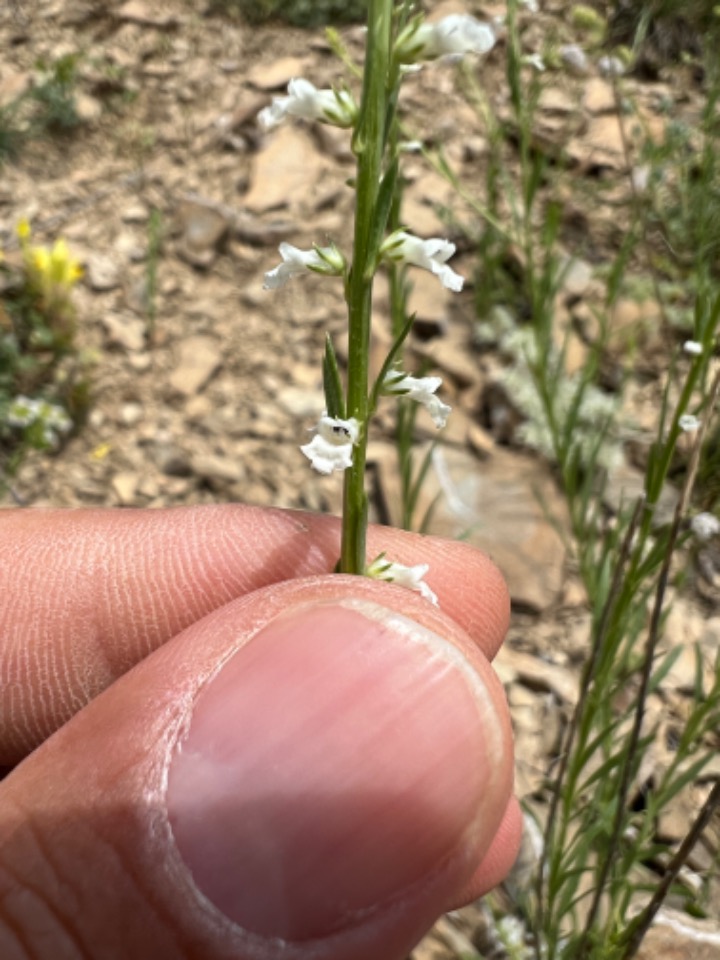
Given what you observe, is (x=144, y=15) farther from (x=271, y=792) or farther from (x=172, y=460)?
(x=271, y=792)

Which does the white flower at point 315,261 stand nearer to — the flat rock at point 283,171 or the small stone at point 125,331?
the small stone at point 125,331

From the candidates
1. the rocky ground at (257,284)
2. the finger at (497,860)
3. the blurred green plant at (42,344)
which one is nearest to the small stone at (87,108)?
the rocky ground at (257,284)

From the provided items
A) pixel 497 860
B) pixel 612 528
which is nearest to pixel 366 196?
pixel 497 860

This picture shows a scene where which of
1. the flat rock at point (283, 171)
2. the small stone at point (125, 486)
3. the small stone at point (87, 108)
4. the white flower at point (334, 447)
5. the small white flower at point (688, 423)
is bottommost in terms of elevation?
the small stone at point (125, 486)

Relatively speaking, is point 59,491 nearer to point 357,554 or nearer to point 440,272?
point 357,554

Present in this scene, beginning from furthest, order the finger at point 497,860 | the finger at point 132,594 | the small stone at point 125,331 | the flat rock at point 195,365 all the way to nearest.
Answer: the small stone at point 125,331, the flat rock at point 195,365, the finger at point 132,594, the finger at point 497,860

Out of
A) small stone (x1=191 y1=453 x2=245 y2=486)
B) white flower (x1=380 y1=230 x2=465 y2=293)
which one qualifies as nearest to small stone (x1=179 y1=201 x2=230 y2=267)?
small stone (x1=191 y1=453 x2=245 y2=486)

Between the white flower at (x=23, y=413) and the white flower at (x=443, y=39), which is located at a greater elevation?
the white flower at (x=443, y=39)

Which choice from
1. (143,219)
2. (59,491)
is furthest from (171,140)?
(59,491)
